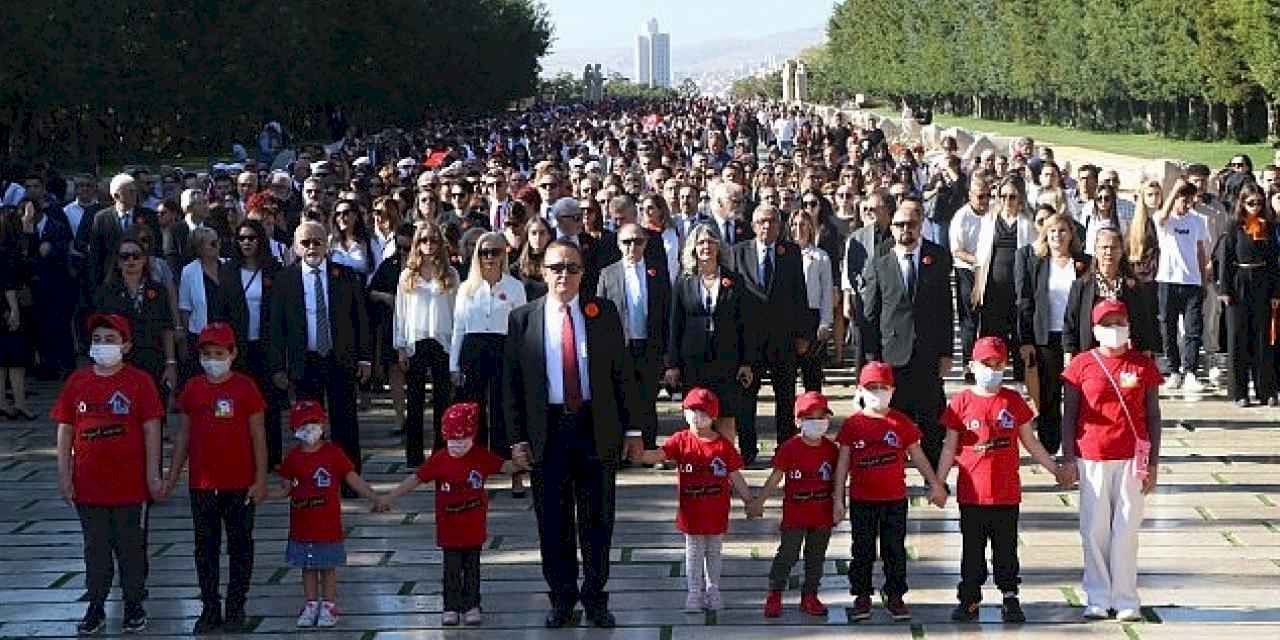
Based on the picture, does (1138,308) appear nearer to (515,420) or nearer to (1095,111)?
(515,420)

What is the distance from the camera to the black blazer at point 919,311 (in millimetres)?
13211

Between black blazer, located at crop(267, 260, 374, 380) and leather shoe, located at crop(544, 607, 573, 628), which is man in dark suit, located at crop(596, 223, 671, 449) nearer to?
black blazer, located at crop(267, 260, 374, 380)

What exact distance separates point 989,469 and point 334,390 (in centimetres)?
504

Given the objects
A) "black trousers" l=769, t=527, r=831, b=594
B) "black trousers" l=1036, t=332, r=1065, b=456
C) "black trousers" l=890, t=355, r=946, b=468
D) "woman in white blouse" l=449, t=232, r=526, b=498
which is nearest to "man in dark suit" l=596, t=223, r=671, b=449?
"woman in white blouse" l=449, t=232, r=526, b=498

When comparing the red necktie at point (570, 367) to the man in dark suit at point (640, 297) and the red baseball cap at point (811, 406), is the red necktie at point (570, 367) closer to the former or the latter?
the red baseball cap at point (811, 406)

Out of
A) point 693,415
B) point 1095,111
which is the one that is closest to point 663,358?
point 693,415

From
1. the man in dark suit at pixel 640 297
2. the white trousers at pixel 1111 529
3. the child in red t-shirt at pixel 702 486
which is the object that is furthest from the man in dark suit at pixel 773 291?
the white trousers at pixel 1111 529

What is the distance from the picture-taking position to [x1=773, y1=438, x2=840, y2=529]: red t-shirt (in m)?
10.8

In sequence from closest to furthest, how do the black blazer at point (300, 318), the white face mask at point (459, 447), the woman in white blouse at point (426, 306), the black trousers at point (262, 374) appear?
the white face mask at point (459, 447) → the black blazer at point (300, 318) → the black trousers at point (262, 374) → the woman in white blouse at point (426, 306)

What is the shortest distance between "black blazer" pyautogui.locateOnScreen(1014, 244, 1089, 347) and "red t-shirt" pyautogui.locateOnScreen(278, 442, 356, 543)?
511 centimetres

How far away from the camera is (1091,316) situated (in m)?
13.4

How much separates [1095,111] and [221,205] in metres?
80.3

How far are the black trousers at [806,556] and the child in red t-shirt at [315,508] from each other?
6.48 ft

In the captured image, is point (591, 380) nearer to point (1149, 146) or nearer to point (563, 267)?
point (563, 267)
